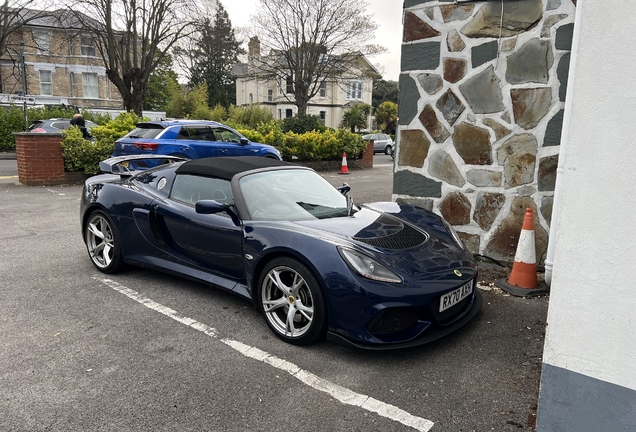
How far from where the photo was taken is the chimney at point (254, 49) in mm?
33325

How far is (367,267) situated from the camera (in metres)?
3.14

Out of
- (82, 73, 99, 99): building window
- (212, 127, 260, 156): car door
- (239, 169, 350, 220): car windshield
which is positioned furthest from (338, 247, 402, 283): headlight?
(82, 73, 99, 99): building window

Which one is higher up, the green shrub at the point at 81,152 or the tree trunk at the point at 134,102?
the tree trunk at the point at 134,102

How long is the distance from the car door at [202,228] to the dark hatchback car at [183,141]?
22.8 feet

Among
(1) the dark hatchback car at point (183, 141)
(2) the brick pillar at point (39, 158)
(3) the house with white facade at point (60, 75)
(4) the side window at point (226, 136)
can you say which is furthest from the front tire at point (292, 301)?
(3) the house with white facade at point (60, 75)

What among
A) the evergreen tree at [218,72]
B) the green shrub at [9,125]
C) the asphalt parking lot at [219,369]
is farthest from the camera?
the evergreen tree at [218,72]

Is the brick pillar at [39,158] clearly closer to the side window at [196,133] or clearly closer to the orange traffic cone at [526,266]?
the side window at [196,133]

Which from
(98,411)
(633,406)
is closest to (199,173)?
(98,411)

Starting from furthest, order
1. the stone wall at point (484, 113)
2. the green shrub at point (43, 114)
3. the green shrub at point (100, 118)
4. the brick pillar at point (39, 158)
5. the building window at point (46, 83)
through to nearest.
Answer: the building window at point (46, 83) → the green shrub at point (43, 114) → the green shrub at point (100, 118) → the brick pillar at point (39, 158) → the stone wall at point (484, 113)

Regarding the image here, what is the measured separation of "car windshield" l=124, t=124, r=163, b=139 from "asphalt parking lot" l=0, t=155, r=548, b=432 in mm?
7062

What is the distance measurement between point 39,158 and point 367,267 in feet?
34.9

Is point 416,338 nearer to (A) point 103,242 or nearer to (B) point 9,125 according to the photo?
(A) point 103,242

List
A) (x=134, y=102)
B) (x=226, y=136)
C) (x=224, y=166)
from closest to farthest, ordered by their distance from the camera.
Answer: (x=224, y=166), (x=226, y=136), (x=134, y=102)

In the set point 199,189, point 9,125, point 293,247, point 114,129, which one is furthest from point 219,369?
point 9,125
